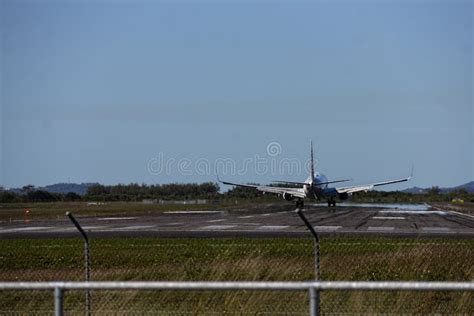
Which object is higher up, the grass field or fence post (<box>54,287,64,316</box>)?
fence post (<box>54,287,64,316</box>)

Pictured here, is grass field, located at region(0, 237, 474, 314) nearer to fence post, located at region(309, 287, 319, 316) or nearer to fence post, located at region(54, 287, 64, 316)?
fence post, located at region(54, 287, 64, 316)

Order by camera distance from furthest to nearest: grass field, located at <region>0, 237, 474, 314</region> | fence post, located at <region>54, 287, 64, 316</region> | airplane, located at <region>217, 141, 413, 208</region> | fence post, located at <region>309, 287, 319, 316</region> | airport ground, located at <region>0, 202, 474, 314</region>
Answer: airplane, located at <region>217, 141, 413, 208</region> < airport ground, located at <region>0, 202, 474, 314</region> < grass field, located at <region>0, 237, 474, 314</region> < fence post, located at <region>54, 287, 64, 316</region> < fence post, located at <region>309, 287, 319, 316</region>

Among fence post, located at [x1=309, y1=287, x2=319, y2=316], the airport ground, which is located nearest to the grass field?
the airport ground

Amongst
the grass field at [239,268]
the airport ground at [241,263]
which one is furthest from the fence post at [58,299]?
the airport ground at [241,263]

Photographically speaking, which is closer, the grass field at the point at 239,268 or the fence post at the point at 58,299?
the fence post at the point at 58,299

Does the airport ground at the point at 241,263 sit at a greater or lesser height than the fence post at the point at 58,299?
lesser

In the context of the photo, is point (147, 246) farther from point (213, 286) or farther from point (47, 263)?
point (213, 286)

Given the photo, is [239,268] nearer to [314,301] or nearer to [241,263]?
[241,263]

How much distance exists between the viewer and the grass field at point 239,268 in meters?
15.5

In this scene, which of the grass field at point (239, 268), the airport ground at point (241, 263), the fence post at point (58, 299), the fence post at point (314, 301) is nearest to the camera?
the fence post at point (314, 301)

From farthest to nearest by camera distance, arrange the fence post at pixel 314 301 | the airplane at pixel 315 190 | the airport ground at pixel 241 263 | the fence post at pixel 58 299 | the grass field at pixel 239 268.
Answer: the airplane at pixel 315 190
the airport ground at pixel 241 263
the grass field at pixel 239 268
the fence post at pixel 58 299
the fence post at pixel 314 301

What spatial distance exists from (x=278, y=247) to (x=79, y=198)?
Result: 433 feet

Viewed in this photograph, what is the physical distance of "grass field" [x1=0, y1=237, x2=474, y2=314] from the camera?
15.5 metres

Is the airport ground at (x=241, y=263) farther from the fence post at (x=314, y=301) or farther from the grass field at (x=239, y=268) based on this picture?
the fence post at (x=314, y=301)
